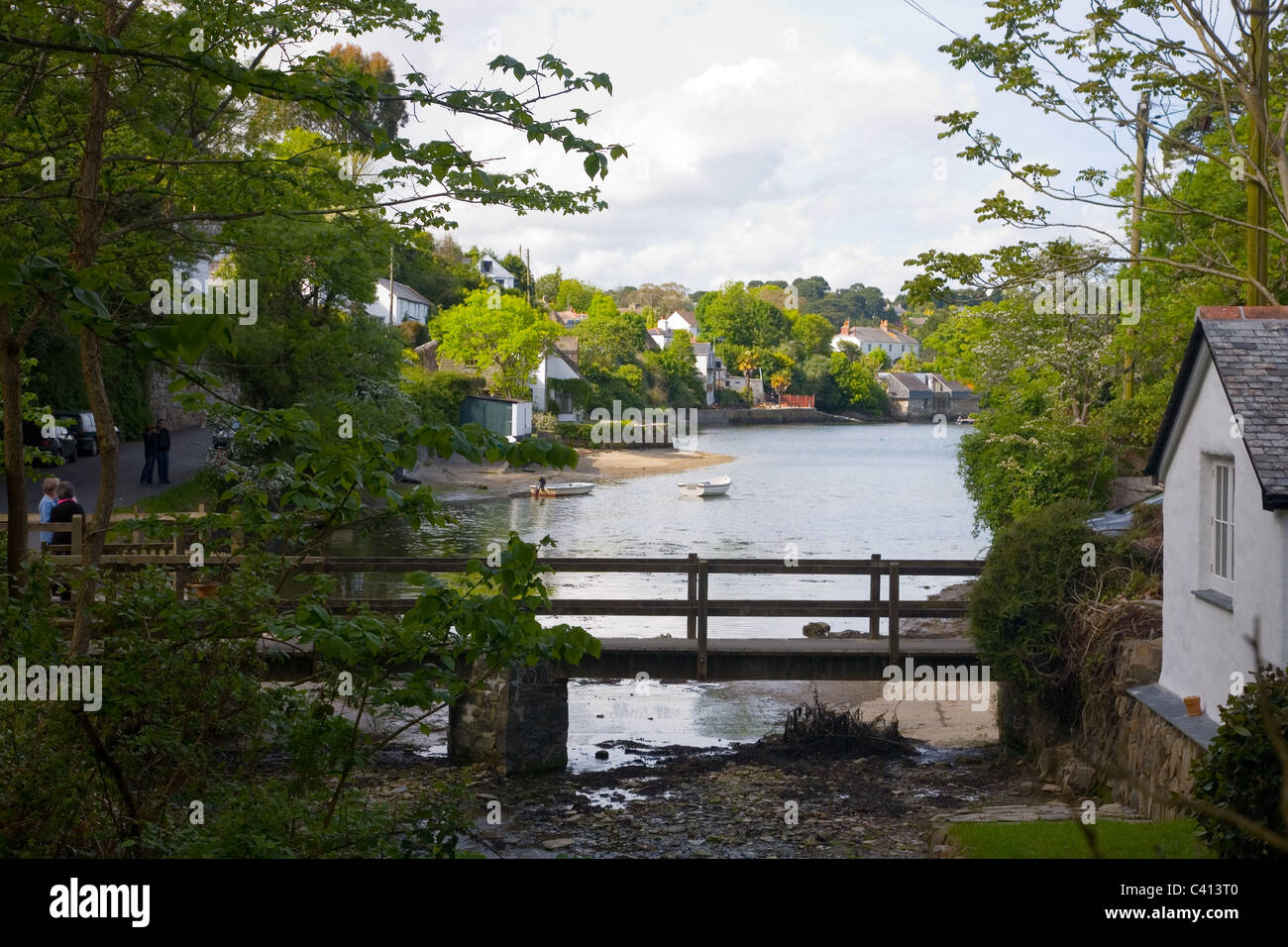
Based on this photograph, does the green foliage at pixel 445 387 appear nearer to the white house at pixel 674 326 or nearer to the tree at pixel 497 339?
the tree at pixel 497 339

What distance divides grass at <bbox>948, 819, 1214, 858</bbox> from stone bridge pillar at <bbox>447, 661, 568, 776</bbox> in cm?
585

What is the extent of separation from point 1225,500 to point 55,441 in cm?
2756

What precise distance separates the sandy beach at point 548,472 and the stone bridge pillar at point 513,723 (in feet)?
88.9

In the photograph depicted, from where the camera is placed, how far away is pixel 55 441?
2958 centimetres

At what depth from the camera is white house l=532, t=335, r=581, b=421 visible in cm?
8481

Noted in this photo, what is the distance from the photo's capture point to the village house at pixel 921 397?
15538cm

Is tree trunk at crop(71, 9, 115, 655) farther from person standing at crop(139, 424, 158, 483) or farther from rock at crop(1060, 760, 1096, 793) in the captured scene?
person standing at crop(139, 424, 158, 483)

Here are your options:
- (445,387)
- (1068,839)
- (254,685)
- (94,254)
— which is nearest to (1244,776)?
(1068,839)

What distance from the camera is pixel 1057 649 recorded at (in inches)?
506

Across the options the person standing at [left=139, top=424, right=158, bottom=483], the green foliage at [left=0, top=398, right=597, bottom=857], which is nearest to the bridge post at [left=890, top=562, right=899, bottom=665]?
the green foliage at [left=0, top=398, right=597, bottom=857]

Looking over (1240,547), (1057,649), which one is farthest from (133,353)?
(1057,649)

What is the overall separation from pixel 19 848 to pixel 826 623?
2113 centimetres

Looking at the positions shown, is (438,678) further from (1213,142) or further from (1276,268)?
(1213,142)

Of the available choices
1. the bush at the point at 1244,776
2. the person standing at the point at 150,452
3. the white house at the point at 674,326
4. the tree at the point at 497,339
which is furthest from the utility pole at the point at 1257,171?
the white house at the point at 674,326
